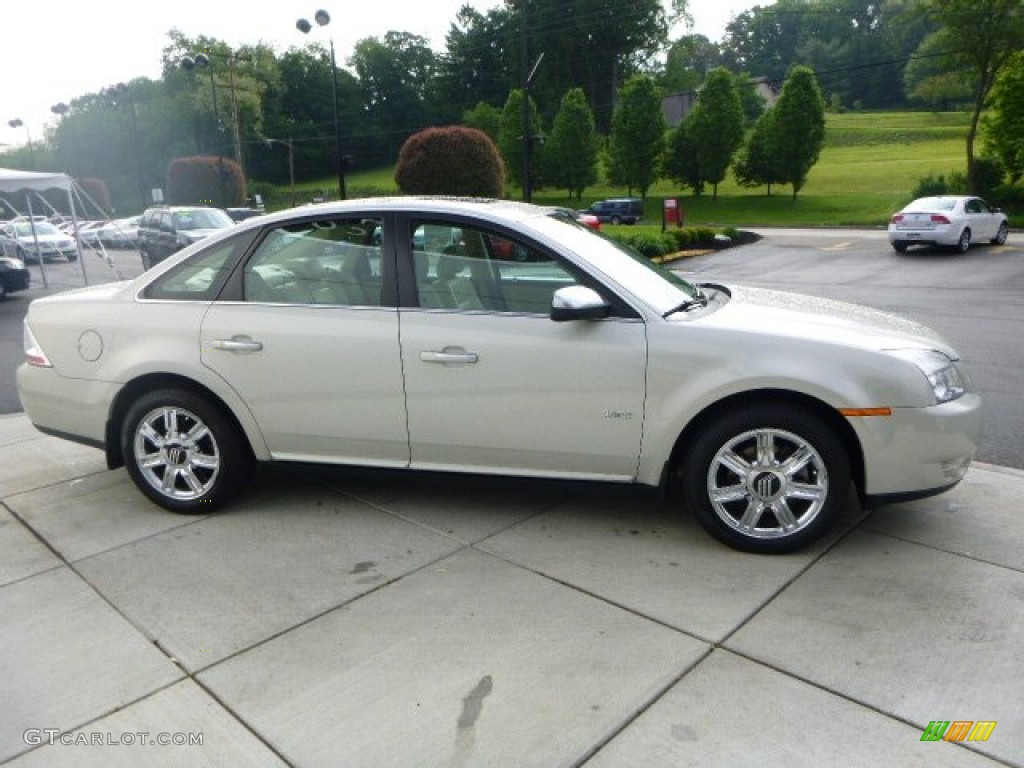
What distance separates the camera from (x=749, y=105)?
265ft

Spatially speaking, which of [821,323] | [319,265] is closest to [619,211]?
[319,265]

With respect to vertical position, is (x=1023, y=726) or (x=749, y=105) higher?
(x=749, y=105)

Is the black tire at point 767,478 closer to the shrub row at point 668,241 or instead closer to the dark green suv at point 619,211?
the shrub row at point 668,241

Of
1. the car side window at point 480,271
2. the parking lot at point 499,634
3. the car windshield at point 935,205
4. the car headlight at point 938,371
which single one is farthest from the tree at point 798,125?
the car side window at point 480,271

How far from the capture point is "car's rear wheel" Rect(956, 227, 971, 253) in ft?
66.8

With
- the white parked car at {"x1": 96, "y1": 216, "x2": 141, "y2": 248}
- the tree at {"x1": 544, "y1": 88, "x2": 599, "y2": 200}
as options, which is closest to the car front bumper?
the white parked car at {"x1": 96, "y1": 216, "x2": 141, "y2": 248}

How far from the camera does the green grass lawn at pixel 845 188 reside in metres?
37.9

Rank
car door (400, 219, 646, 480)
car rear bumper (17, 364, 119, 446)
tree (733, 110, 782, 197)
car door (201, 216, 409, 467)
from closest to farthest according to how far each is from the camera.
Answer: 1. car door (400, 219, 646, 480)
2. car door (201, 216, 409, 467)
3. car rear bumper (17, 364, 119, 446)
4. tree (733, 110, 782, 197)

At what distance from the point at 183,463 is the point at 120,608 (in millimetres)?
1037

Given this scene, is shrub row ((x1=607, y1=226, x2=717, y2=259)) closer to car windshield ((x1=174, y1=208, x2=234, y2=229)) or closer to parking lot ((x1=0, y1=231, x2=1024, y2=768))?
car windshield ((x1=174, y1=208, x2=234, y2=229))

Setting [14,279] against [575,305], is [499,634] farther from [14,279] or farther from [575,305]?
[14,279]

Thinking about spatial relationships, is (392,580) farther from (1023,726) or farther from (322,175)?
(322,175)

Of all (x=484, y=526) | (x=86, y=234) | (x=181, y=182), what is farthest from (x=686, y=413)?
(x=181, y=182)

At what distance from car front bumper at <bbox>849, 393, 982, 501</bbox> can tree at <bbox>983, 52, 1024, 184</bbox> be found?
2836 cm
